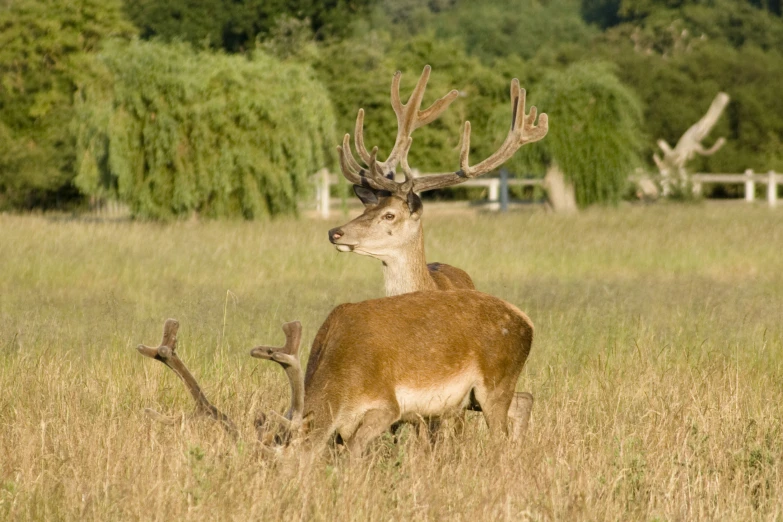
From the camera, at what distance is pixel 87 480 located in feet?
16.8

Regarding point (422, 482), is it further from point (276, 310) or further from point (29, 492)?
point (276, 310)

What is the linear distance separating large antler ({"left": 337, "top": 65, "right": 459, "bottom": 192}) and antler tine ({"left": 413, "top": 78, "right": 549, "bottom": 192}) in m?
0.19

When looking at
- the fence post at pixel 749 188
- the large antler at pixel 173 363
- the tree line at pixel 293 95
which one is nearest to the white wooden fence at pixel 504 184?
the fence post at pixel 749 188

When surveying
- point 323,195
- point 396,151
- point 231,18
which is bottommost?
point 323,195

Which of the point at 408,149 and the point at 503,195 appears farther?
the point at 503,195

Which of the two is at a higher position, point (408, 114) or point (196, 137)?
point (408, 114)

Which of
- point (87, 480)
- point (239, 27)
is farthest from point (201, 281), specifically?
point (239, 27)

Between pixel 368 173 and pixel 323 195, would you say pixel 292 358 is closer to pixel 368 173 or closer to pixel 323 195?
pixel 368 173

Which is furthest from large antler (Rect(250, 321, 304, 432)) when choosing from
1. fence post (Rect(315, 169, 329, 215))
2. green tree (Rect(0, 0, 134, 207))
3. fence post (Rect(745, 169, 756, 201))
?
green tree (Rect(0, 0, 134, 207))

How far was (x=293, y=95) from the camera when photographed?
23.1 metres

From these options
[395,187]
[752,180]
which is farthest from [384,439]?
[752,180]

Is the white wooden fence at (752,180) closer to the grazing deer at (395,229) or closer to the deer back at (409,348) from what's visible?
the grazing deer at (395,229)

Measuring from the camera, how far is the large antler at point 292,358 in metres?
3.95

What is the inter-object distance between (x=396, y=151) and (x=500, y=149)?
70cm
